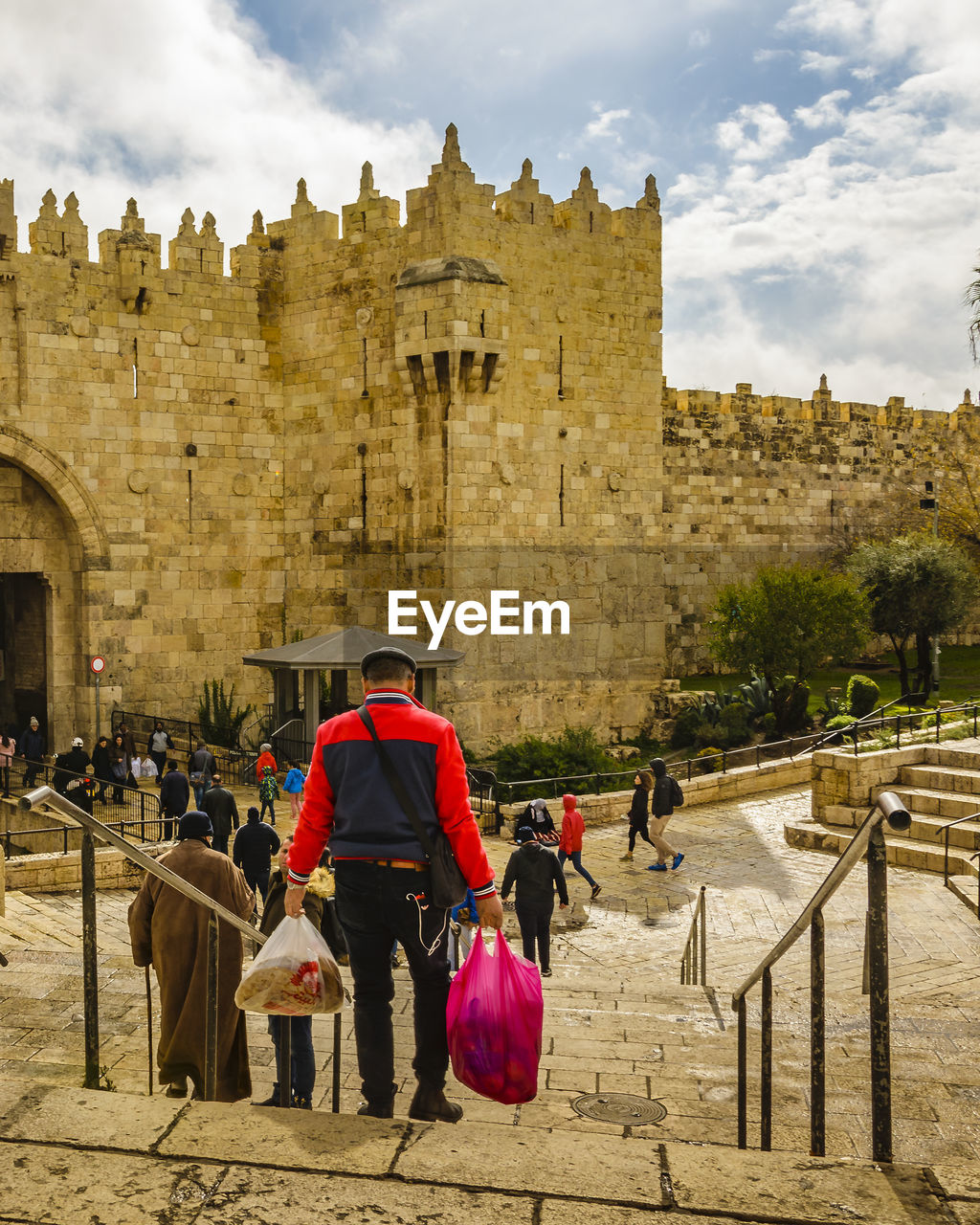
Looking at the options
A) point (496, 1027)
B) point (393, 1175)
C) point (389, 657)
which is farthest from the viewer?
point (389, 657)

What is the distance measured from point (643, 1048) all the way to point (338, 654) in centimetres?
1007

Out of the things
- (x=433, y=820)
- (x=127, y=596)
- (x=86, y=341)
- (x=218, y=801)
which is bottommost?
(x=218, y=801)

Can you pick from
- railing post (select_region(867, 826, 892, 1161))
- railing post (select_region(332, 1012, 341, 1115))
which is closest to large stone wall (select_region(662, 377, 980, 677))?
railing post (select_region(332, 1012, 341, 1115))

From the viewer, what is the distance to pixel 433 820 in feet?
12.1

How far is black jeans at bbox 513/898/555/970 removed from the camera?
26.7 ft

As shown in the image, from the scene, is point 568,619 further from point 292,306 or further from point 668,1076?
point 668,1076

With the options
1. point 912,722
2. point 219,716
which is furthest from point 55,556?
point 912,722

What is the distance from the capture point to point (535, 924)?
8.23 meters

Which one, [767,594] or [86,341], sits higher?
[86,341]

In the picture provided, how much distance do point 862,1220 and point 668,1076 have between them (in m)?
2.86

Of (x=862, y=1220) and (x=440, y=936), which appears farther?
(x=440, y=936)

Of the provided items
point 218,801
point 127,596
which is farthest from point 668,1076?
point 127,596

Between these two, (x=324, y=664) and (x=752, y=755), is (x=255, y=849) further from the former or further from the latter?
(x=752, y=755)

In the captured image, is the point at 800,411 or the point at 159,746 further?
the point at 800,411
